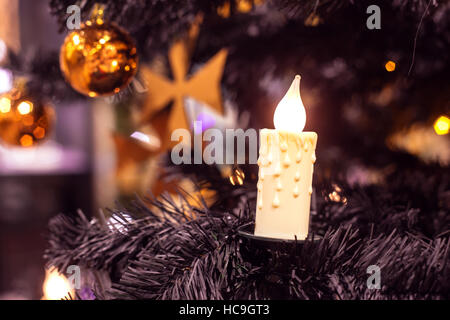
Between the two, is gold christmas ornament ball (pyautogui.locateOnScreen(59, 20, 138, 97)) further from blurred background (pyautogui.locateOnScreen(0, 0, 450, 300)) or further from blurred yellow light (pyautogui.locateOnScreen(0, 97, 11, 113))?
blurred yellow light (pyautogui.locateOnScreen(0, 97, 11, 113))

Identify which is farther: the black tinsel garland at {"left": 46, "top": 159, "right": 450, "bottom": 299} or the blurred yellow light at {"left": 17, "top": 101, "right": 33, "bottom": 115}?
the blurred yellow light at {"left": 17, "top": 101, "right": 33, "bottom": 115}

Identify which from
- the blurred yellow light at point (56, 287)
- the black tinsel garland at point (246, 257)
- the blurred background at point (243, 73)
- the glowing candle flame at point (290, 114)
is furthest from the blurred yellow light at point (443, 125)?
the blurred yellow light at point (56, 287)

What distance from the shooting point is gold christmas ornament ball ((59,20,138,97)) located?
51cm

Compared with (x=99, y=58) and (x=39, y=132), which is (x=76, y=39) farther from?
(x=39, y=132)

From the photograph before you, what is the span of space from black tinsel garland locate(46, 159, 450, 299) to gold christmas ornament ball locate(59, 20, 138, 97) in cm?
13

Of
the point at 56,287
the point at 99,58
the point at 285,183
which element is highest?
the point at 99,58

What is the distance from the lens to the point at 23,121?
0.75m

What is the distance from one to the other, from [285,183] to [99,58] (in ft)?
0.79

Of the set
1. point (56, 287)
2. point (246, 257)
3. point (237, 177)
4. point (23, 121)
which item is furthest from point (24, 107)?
point (246, 257)

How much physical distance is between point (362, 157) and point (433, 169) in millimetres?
208

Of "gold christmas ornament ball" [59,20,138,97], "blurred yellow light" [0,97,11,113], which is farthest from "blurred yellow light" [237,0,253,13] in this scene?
"blurred yellow light" [0,97,11,113]

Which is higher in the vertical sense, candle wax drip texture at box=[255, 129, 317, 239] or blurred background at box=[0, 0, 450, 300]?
blurred background at box=[0, 0, 450, 300]

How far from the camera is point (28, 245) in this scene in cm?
219
